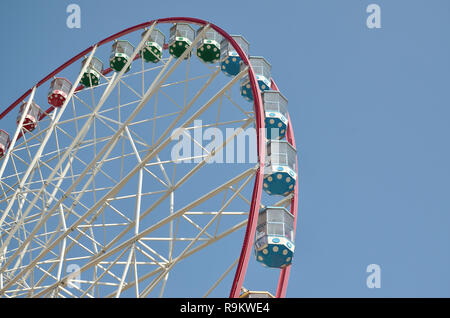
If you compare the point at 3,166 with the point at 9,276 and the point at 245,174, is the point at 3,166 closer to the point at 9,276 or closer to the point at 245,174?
the point at 9,276

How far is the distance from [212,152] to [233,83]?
1511 millimetres

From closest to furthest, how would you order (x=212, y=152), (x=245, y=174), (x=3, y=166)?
1. (x=245, y=174)
2. (x=212, y=152)
3. (x=3, y=166)

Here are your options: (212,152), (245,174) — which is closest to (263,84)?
(212,152)

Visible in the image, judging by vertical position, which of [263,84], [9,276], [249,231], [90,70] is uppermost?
[90,70]

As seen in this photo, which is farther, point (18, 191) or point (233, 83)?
point (18, 191)

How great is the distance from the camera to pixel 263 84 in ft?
45.0

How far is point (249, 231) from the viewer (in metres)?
8.80
